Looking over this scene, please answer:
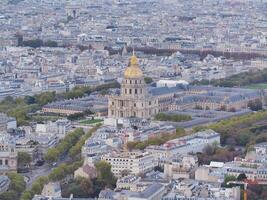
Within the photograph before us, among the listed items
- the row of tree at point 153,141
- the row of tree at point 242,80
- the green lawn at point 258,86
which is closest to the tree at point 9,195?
the row of tree at point 153,141

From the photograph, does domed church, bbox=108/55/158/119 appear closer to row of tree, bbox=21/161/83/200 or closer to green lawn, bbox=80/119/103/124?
green lawn, bbox=80/119/103/124

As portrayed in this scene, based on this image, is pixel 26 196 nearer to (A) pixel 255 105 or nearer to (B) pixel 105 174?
(B) pixel 105 174

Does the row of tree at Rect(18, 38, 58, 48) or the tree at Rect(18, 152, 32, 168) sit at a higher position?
the tree at Rect(18, 152, 32, 168)

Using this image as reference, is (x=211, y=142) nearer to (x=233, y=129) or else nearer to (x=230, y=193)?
(x=233, y=129)

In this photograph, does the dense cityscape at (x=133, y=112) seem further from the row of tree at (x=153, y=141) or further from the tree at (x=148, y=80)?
the tree at (x=148, y=80)

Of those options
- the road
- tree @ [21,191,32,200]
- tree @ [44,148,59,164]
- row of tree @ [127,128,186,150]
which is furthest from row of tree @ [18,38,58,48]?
tree @ [21,191,32,200]

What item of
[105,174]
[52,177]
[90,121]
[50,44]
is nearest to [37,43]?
[50,44]
